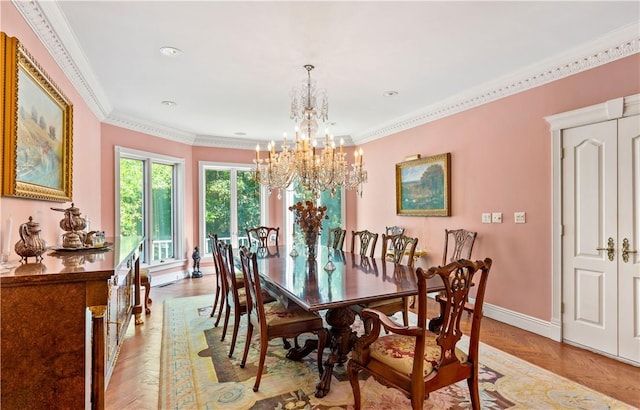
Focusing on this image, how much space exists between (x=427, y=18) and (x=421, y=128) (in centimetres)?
255

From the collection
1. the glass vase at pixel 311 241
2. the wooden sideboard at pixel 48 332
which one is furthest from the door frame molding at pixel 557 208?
the wooden sideboard at pixel 48 332

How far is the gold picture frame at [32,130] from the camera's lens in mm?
1875

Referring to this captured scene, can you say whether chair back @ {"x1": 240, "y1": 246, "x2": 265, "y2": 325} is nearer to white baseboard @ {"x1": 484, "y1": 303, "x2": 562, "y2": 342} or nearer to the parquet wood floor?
the parquet wood floor

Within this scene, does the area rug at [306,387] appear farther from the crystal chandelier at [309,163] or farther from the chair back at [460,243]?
the crystal chandelier at [309,163]

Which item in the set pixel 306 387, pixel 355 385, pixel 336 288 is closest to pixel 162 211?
pixel 306 387

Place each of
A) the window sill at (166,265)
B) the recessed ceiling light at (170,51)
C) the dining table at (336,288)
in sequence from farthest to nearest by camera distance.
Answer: the window sill at (166,265)
the recessed ceiling light at (170,51)
the dining table at (336,288)

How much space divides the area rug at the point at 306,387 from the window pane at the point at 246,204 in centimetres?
373

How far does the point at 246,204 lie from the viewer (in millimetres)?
6777

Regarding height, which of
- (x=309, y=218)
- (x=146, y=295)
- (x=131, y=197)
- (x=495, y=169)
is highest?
(x=495, y=169)

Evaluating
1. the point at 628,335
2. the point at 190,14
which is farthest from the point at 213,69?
the point at 628,335

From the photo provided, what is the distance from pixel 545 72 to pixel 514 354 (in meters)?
2.60

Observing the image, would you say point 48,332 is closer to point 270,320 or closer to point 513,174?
point 270,320

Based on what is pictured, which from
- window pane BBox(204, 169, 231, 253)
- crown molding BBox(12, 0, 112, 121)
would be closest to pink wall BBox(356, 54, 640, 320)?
window pane BBox(204, 169, 231, 253)

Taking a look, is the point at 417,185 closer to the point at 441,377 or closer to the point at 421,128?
the point at 421,128
